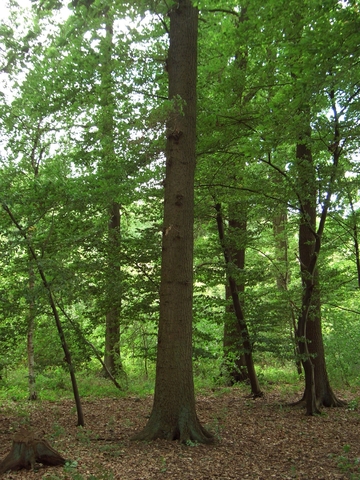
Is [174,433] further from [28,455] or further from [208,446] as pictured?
[28,455]

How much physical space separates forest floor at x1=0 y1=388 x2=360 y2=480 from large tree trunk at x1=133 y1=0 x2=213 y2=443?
15.8 inches

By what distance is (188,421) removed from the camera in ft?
19.7

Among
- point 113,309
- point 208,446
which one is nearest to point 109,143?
point 113,309

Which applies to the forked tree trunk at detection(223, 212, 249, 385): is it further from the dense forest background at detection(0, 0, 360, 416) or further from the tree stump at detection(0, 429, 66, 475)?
the tree stump at detection(0, 429, 66, 475)

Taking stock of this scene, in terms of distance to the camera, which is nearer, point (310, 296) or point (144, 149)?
→ point (144, 149)

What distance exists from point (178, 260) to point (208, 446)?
270 centimetres

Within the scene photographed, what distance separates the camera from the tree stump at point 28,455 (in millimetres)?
4895

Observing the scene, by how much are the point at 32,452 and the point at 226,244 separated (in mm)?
5882

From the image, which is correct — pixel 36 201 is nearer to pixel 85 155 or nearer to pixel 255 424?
pixel 85 155

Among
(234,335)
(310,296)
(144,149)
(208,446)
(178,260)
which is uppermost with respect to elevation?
(144,149)

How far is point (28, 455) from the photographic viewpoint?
4.95m

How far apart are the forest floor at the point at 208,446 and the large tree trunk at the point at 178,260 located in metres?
0.40

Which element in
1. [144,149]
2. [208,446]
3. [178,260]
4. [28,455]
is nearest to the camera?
[28,455]

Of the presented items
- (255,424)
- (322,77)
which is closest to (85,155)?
(322,77)
